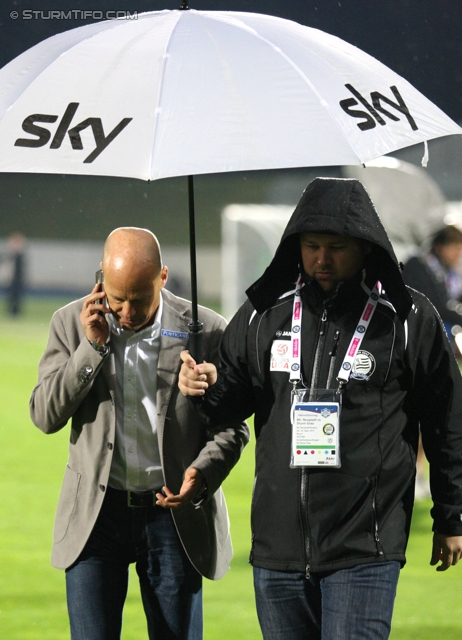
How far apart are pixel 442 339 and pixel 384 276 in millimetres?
239

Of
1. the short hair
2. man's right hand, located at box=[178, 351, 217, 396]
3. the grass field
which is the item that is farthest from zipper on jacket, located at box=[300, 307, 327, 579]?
the short hair

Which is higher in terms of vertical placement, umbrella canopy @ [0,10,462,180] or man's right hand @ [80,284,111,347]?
umbrella canopy @ [0,10,462,180]

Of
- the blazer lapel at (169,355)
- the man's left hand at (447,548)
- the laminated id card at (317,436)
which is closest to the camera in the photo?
the laminated id card at (317,436)

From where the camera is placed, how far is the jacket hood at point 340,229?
295 centimetres

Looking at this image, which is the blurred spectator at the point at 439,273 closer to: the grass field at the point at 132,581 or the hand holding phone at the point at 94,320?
the grass field at the point at 132,581

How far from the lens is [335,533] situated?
288 centimetres

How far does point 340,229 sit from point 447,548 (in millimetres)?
947

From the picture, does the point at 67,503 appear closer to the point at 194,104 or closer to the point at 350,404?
the point at 350,404

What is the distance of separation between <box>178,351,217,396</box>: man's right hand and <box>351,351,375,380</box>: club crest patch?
43 cm

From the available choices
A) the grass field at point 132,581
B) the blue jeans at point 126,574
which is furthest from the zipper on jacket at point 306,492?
the grass field at point 132,581

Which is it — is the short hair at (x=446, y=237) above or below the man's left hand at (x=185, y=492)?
above

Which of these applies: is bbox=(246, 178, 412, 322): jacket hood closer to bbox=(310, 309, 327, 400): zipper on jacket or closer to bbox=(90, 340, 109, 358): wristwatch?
bbox=(310, 309, 327, 400): zipper on jacket

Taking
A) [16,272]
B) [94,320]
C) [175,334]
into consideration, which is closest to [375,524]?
[175,334]

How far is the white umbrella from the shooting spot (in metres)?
2.75
